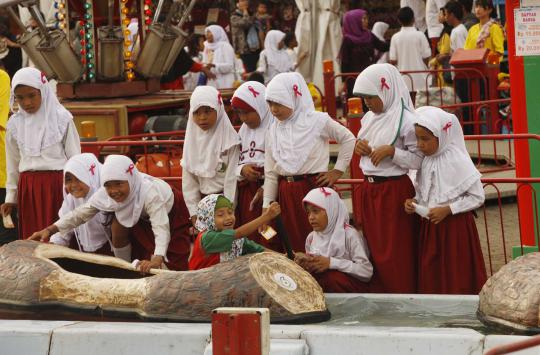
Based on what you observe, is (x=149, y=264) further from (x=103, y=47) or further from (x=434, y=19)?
(x=434, y=19)

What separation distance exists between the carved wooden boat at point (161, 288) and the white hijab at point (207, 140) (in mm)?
977

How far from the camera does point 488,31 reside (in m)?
15.6

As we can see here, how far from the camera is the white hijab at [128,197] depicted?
9516mm

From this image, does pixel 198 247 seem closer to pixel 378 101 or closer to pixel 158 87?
pixel 378 101

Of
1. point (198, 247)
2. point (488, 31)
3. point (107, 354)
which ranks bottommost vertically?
point (107, 354)

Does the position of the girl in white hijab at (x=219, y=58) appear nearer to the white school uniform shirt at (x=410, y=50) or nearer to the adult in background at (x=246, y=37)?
the adult in background at (x=246, y=37)

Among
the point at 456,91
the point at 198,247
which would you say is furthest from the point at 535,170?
the point at 456,91

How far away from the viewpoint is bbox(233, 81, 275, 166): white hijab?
31.7 ft

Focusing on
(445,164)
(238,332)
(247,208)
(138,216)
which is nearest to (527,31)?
(445,164)

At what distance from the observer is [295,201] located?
949 cm

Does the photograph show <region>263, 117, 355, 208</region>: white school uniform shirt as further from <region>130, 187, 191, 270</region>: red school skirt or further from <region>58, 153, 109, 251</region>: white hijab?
<region>58, 153, 109, 251</region>: white hijab

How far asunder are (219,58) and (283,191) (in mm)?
10296

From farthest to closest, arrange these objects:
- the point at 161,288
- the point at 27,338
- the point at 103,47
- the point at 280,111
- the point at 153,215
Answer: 1. the point at 103,47
2. the point at 153,215
3. the point at 280,111
4. the point at 161,288
5. the point at 27,338

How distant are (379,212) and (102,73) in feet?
23.0
